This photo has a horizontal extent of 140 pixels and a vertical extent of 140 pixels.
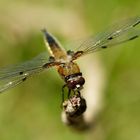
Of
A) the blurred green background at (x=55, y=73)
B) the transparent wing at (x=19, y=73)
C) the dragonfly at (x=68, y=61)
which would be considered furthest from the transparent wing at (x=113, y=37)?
the blurred green background at (x=55, y=73)

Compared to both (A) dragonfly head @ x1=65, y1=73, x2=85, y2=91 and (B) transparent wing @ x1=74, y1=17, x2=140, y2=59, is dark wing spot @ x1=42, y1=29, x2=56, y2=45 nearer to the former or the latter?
(B) transparent wing @ x1=74, y1=17, x2=140, y2=59

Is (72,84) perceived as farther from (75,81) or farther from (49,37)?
(49,37)

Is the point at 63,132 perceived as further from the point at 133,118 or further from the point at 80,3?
the point at 80,3

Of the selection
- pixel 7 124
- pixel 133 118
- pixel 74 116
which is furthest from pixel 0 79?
pixel 133 118

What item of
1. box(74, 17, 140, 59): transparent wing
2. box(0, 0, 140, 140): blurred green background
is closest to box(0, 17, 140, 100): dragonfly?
box(74, 17, 140, 59): transparent wing

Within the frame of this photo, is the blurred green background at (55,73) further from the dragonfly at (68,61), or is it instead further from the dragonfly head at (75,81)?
the dragonfly head at (75,81)

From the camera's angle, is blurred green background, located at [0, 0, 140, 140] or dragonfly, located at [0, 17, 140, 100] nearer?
dragonfly, located at [0, 17, 140, 100]

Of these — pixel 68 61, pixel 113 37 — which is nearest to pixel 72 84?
pixel 68 61
